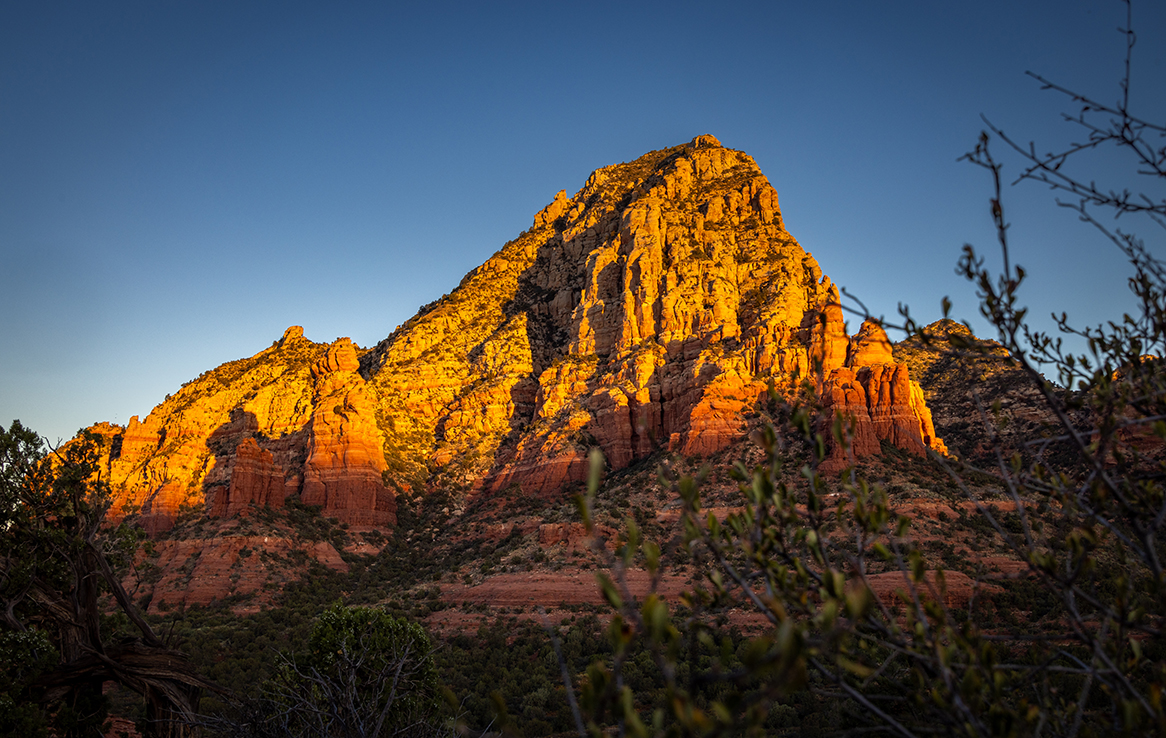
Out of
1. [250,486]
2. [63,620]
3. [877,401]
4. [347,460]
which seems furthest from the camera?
[347,460]

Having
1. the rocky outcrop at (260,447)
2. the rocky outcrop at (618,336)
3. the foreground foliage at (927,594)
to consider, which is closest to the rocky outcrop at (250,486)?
the rocky outcrop at (260,447)

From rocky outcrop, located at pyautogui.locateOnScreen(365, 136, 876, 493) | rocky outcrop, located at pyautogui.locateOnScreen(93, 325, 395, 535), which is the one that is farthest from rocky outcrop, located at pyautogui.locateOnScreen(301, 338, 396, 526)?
rocky outcrop, located at pyautogui.locateOnScreen(365, 136, 876, 493)

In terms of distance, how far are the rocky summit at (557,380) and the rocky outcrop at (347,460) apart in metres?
0.21

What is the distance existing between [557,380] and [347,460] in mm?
24434

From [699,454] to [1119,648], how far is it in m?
52.5

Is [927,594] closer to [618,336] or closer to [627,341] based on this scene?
[627,341]

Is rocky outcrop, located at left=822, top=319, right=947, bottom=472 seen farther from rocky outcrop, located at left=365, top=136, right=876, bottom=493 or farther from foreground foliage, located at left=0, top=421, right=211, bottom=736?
foreground foliage, located at left=0, top=421, right=211, bottom=736

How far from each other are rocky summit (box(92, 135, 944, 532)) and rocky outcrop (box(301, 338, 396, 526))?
21 centimetres

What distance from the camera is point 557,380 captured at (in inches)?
2928

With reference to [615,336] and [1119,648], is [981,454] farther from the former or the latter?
[1119,648]

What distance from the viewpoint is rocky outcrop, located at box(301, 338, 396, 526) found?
215 ft

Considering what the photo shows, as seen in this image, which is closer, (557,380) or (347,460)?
(347,460)

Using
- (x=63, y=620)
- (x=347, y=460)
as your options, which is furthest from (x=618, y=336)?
(x=63, y=620)

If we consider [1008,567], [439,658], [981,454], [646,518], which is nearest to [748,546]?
[439,658]
